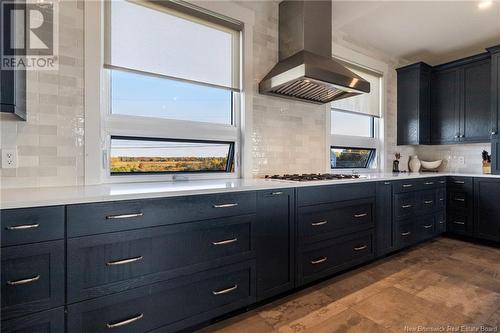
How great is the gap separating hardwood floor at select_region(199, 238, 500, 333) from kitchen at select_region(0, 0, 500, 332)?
0.05 ft

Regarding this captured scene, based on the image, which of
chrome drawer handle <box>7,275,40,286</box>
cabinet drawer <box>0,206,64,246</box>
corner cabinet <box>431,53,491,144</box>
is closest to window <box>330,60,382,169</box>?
corner cabinet <box>431,53,491,144</box>

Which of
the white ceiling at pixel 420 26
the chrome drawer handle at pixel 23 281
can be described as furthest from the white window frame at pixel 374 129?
the chrome drawer handle at pixel 23 281

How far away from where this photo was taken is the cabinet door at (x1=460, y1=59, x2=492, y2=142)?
3344mm

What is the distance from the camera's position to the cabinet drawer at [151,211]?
1193mm

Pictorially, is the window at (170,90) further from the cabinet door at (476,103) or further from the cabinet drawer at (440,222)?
the cabinet door at (476,103)

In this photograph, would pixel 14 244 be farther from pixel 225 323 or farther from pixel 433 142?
pixel 433 142

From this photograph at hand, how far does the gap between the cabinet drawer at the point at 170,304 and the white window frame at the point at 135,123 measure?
0.85m

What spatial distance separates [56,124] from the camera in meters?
1.62

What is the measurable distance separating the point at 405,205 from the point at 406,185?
22cm

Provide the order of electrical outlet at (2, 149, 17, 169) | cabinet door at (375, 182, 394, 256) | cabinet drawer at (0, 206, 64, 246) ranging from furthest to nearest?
cabinet door at (375, 182, 394, 256), electrical outlet at (2, 149, 17, 169), cabinet drawer at (0, 206, 64, 246)

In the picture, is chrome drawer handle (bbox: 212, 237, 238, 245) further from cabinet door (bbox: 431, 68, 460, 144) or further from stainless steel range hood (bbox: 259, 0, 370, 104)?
cabinet door (bbox: 431, 68, 460, 144)

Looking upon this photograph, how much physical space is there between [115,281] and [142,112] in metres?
1.28

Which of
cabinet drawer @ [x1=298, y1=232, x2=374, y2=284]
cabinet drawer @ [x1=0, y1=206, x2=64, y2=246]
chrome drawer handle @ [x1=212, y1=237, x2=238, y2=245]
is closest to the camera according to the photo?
cabinet drawer @ [x1=0, y1=206, x2=64, y2=246]

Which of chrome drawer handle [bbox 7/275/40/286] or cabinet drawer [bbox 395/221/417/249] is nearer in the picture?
chrome drawer handle [bbox 7/275/40/286]
